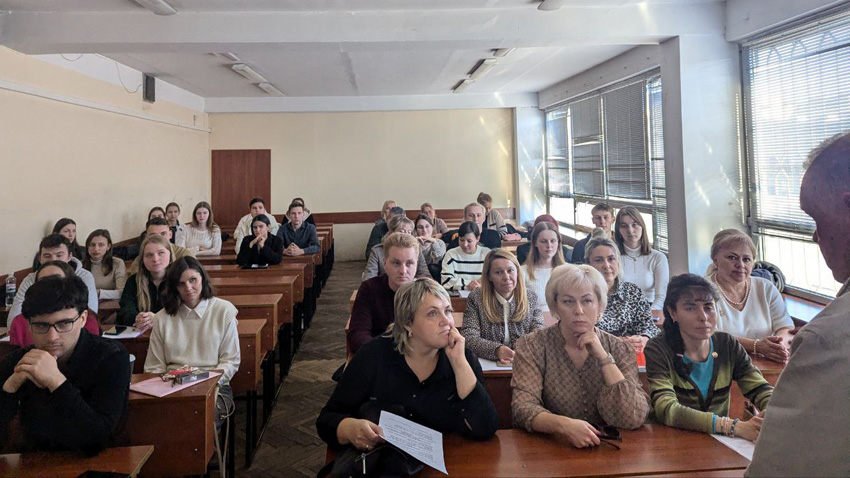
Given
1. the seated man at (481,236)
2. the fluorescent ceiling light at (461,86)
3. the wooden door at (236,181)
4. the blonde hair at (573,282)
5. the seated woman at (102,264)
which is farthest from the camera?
the wooden door at (236,181)

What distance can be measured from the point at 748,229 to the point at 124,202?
7134mm

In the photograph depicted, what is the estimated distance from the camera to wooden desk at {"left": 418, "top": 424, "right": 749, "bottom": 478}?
1.51 metres

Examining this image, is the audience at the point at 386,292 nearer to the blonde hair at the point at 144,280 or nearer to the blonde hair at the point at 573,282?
the blonde hair at the point at 573,282

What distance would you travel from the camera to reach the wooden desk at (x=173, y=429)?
218cm

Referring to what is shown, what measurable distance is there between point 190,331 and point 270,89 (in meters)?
7.05

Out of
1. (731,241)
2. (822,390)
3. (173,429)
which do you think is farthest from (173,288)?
(731,241)

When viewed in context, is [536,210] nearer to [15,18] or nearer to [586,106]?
[586,106]

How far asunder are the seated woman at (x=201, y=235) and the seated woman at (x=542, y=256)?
15.6ft

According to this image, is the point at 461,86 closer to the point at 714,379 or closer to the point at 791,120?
the point at 791,120

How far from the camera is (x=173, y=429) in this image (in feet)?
7.23

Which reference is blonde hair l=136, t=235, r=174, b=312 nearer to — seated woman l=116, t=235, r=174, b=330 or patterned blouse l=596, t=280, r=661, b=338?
seated woman l=116, t=235, r=174, b=330

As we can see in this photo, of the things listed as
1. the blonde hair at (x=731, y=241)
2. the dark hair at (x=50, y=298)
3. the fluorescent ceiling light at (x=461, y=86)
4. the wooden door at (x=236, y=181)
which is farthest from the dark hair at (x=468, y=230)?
the wooden door at (x=236, y=181)

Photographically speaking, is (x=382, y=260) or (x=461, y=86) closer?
(x=382, y=260)

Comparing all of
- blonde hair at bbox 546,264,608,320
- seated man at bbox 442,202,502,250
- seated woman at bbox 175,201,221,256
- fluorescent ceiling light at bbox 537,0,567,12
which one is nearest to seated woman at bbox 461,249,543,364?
blonde hair at bbox 546,264,608,320
